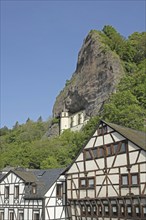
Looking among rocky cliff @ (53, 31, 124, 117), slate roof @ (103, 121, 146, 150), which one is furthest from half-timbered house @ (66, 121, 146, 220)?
rocky cliff @ (53, 31, 124, 117)

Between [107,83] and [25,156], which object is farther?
[107,83]

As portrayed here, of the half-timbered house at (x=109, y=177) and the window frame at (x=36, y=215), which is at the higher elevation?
the half-timbered house at (x=109, y=177)

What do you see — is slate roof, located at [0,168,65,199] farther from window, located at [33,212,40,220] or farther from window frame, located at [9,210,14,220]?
window frame, located at [9,210,14,220]

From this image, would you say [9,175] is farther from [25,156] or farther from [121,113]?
[25,156]

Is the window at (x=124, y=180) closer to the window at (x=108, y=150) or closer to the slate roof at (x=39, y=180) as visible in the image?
the window at (x=108, y=150)

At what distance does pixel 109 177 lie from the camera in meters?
24.8

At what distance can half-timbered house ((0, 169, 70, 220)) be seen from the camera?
28.6m

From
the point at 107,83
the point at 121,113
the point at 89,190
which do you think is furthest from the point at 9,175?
the point at 107,83

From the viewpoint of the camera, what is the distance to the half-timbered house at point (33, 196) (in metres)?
28.6

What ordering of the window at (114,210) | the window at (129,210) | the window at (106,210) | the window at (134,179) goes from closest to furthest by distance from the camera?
1. the window at (134,179)
2. the window at (129,210)
3. the window at (114,210)
4. the window at (106,210)

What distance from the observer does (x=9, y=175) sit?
3259cm

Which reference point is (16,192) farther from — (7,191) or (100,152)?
(100,152)

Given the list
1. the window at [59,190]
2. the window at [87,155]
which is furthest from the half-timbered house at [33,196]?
the window at [87,155]

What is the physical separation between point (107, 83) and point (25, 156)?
2530 centimetres
